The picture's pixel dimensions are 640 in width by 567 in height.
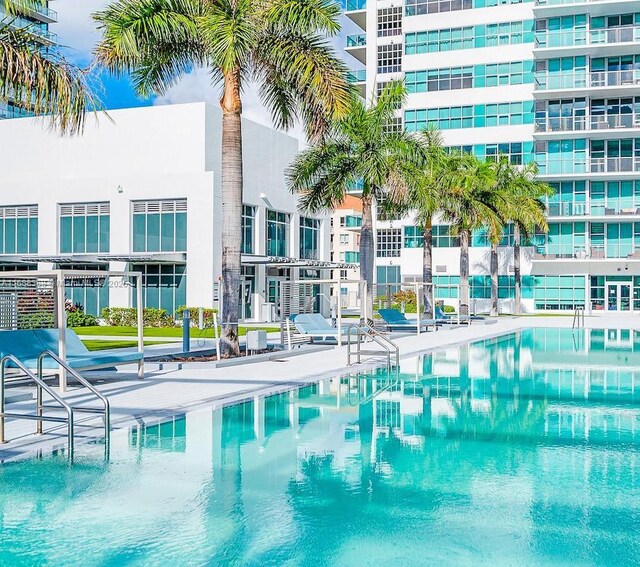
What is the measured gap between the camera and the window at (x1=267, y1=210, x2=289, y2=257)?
145 feet

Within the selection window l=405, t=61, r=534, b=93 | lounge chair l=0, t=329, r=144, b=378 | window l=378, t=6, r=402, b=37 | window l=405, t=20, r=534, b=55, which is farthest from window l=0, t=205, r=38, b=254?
window l=378, t=6, r=402, b=37

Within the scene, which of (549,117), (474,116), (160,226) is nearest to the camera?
(160,226)

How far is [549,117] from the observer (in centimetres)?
5725

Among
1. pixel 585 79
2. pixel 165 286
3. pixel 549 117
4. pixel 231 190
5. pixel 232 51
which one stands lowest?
pixel 165 286

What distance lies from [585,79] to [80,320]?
3892cm

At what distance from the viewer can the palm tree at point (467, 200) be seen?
1601 inches

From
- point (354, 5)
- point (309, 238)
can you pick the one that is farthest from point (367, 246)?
point (354, 5)

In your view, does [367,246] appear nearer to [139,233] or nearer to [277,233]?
[139,233]

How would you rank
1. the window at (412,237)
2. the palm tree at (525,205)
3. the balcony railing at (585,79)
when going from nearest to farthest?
the palm tree at (525,205), the balcony railing at (585,79), the window at (412,237)

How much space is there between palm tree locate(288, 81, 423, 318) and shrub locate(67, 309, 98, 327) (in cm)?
1514

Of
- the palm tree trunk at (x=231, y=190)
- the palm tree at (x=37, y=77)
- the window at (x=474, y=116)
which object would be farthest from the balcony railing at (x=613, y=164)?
the palm tree at (x=37, y=77)

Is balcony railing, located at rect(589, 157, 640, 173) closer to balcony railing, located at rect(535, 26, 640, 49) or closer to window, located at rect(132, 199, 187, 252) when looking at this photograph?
balcony railing, located at rect(535, 26, 640, 49)

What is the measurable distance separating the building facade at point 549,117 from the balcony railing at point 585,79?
0.07m

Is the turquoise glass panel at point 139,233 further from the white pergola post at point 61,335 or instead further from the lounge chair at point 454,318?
the white pergola post at point 61,335
